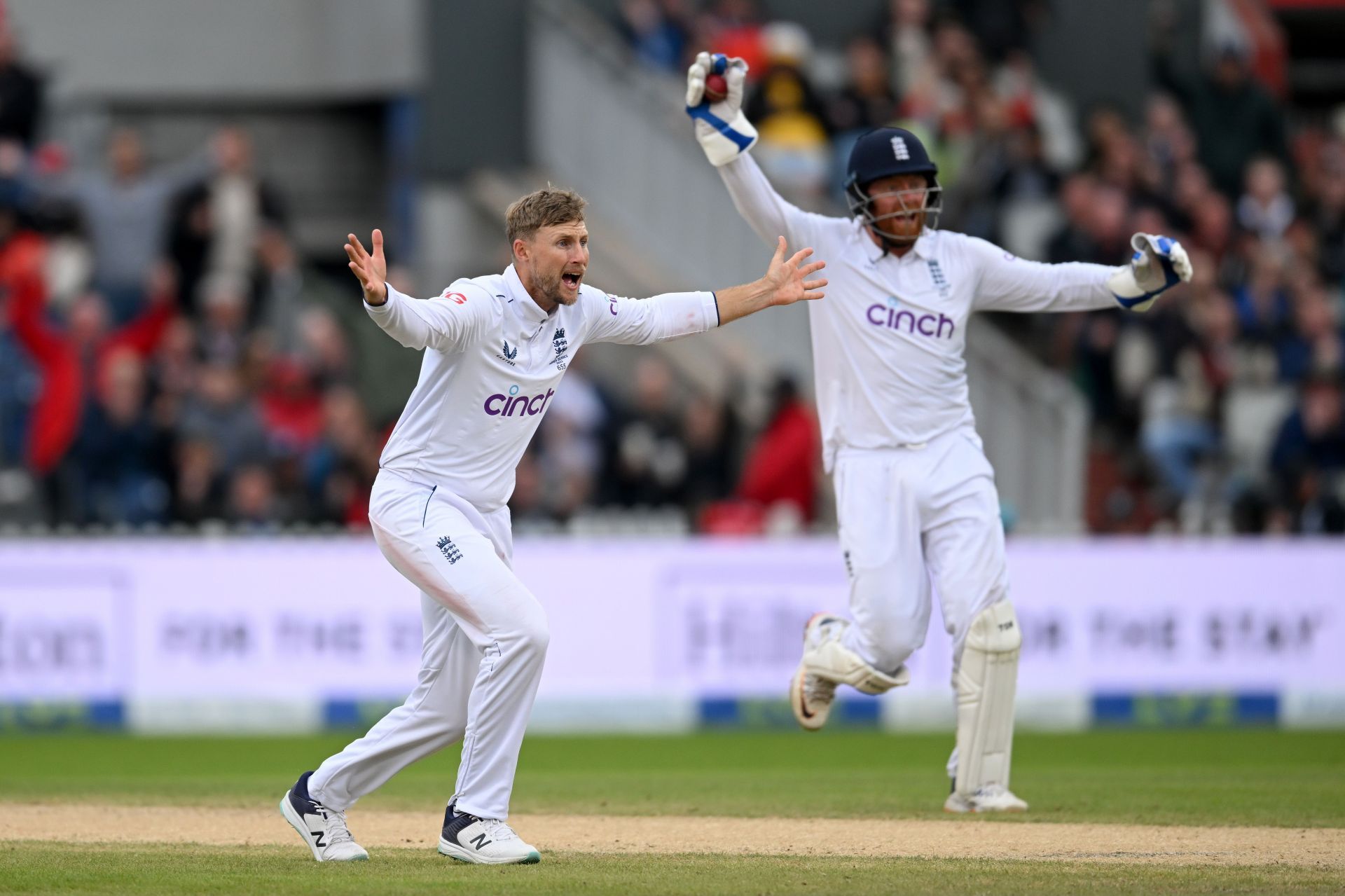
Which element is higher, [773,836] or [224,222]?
[224,222]

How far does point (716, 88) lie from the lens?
9648 millimetres

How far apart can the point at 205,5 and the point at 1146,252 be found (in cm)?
1610

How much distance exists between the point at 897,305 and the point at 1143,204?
33.4 feet

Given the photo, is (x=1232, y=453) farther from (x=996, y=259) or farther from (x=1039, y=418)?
(x=996, y=259)

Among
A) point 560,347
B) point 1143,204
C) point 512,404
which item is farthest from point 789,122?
point 512,404

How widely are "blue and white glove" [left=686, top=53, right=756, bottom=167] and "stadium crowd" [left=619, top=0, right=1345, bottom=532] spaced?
→ 7.83 metres

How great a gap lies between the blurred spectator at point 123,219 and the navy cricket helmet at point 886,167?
965 cm

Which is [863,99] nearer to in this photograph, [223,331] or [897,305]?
[223,331]

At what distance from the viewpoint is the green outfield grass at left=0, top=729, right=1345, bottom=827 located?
10.3 m

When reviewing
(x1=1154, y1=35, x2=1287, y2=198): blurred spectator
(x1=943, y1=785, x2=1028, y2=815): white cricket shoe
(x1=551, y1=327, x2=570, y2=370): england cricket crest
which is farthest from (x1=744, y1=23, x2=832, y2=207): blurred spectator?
(x1=551, y1=327, x2=570, y2=370): england cricket crest

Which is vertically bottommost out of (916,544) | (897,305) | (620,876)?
(620,876)

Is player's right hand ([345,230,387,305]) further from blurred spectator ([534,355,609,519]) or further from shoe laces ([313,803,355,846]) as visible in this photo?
blurred spectator ([534,355,609,519])

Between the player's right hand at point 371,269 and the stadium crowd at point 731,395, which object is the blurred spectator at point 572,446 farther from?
the player's right hand at point 371,269

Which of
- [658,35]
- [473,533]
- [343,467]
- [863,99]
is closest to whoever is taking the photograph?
[473,533]
